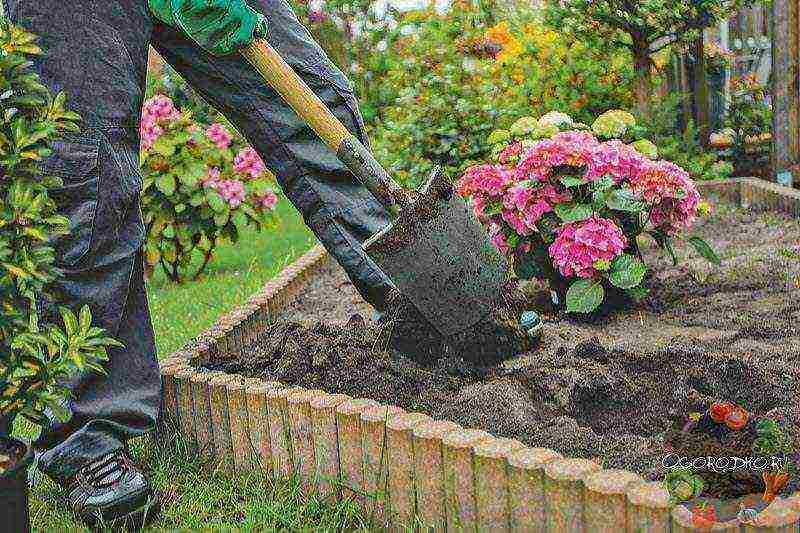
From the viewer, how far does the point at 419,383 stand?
2.99 meters

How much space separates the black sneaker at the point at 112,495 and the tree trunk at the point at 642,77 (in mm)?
4624

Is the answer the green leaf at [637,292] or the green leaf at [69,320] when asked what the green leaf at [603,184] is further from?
the green leaf at [69,320]

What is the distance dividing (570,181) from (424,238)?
39.8 inches

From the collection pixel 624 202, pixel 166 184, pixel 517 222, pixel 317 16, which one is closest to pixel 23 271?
pixel 517 222

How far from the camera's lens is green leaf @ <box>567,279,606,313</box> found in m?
3.60

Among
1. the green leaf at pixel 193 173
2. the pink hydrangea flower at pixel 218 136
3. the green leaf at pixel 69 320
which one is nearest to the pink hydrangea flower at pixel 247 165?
the pink hydrangea flower at pixel 218 136

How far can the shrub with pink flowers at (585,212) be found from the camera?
3613mm

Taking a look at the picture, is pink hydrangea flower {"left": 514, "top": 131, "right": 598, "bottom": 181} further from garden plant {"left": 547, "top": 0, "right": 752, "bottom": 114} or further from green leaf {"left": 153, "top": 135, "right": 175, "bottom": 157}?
green leaf {"left": 153, "top": 135, "right": 175, "bottom": 157}

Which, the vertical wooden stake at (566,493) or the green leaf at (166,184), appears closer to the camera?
the vertical wooden stake at (566,493)

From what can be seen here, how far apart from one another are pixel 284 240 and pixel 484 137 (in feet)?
6.06

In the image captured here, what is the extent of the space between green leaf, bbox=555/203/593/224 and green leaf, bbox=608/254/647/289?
0.68 ft

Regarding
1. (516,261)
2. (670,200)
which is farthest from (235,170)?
(670,200)

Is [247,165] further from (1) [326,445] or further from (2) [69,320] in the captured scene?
(2) [69,320]

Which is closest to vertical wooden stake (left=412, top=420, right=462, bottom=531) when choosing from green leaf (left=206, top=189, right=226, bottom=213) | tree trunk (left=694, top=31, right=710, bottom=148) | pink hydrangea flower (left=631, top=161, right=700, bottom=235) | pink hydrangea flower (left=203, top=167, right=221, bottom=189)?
pink hydrangea flower (left=631, top=161, right=700, bottom=235)
